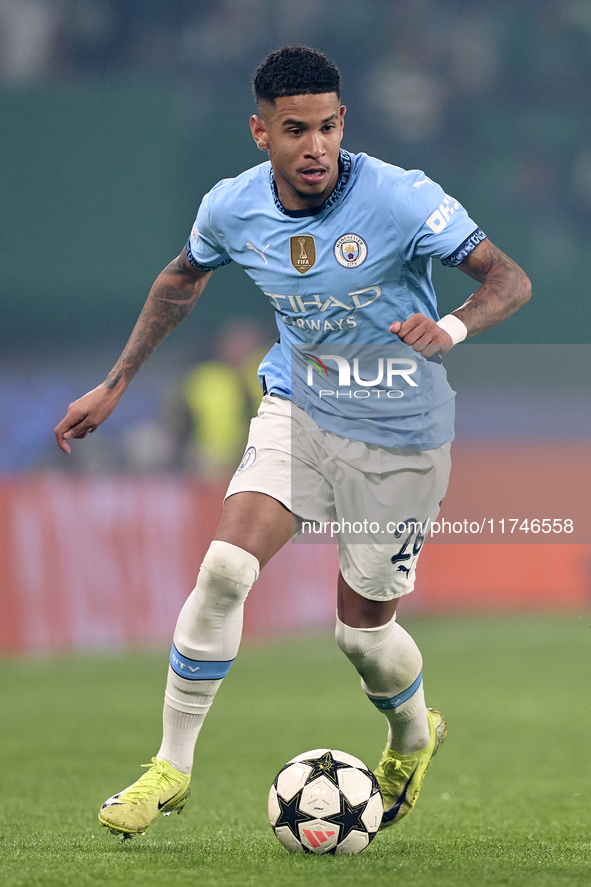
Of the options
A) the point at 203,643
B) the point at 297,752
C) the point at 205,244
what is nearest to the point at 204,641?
the point at 203,643

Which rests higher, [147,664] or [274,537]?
[274,537]

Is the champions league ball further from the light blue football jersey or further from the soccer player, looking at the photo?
the light blue football jersey

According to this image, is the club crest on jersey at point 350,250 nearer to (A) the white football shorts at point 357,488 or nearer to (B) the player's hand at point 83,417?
(A) the white football shorts at point 357,488

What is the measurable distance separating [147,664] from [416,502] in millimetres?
5313

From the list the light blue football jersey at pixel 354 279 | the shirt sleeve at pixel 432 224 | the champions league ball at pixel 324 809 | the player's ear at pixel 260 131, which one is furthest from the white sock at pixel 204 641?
the player's ear at pixel 260 131

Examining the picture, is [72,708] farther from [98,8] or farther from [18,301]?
[98,8]

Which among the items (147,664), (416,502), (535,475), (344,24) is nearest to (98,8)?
(344,24)

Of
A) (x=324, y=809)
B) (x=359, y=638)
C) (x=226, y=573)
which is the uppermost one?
(x=226, y=573)

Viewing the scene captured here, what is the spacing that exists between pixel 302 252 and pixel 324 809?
171cm

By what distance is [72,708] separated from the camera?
748 cm

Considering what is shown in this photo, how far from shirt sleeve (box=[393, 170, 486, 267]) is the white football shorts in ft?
2.23

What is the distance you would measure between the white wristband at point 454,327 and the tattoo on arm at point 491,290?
0.04 m

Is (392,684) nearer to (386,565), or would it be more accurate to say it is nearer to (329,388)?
(386,565)

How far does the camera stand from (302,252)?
12.8 feet
